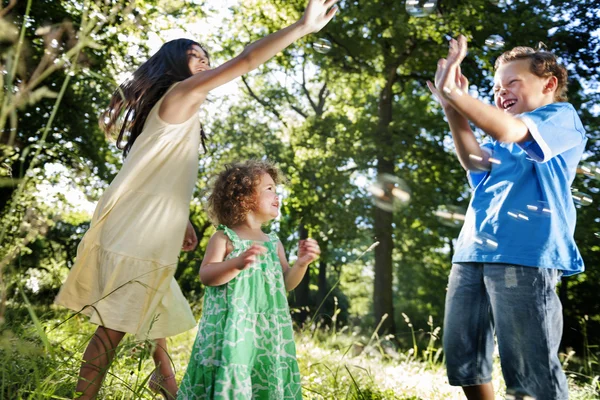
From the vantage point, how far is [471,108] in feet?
6.32

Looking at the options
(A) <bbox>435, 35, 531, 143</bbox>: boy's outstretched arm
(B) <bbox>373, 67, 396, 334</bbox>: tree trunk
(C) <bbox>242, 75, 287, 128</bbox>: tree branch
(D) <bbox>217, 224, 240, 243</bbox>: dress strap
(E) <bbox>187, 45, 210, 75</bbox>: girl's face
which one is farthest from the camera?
(C) <bbox>242, 75, 287, 128</bbox>: tree branch

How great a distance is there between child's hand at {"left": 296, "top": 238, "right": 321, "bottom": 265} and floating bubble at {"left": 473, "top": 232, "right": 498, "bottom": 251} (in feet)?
2.15

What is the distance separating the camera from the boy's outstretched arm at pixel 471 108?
192cm

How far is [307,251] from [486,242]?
2.41 ft

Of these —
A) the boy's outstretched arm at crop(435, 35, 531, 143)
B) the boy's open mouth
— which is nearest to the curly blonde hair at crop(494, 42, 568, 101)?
the boy's open mouth

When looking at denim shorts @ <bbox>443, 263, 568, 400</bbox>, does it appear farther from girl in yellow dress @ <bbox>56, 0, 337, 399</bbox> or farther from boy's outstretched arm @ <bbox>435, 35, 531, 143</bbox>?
girl in yellow dress @ <bbox>56, 0, 337, 399</bbox>

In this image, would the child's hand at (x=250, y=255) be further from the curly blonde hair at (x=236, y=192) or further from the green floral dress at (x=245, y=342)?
the curly blonde hair at (x=236, y=192)

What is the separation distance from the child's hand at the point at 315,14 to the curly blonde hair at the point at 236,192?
76cm

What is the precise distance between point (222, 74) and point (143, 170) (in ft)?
1.91

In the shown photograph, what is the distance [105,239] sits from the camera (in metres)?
2.66

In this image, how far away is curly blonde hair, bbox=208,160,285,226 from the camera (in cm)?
283

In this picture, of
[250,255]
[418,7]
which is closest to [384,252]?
[418,7]

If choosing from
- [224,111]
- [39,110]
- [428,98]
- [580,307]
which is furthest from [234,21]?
[580,307]

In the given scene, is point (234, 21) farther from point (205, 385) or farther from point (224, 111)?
point (205, 385)
